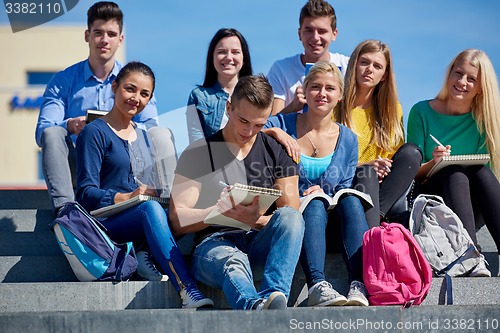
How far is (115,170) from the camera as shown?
14.7 ft

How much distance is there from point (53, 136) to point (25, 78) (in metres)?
25.4

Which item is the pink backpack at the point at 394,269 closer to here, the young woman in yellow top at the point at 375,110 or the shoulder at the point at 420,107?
the young woman in yellow top at the point at 375,110

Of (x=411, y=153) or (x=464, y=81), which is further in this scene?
(x=464, y=81)

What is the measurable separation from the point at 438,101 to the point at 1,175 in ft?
89.1

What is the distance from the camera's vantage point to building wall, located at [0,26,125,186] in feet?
90.6

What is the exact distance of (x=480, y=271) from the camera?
167 inches

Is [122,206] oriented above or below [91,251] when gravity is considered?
above

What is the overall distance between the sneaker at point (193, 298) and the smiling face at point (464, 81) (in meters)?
2.10

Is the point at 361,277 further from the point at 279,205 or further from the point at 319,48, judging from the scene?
the point at 319,48

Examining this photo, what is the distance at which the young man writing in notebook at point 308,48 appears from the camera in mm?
5484

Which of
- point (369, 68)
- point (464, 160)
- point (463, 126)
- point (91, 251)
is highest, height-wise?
point (369, 68)

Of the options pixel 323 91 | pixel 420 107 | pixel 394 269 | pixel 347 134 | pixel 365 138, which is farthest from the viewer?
pixel 420 107

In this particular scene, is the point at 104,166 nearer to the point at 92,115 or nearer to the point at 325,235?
the point at 92,115

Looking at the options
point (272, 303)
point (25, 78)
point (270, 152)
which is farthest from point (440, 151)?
point (25, 78)
